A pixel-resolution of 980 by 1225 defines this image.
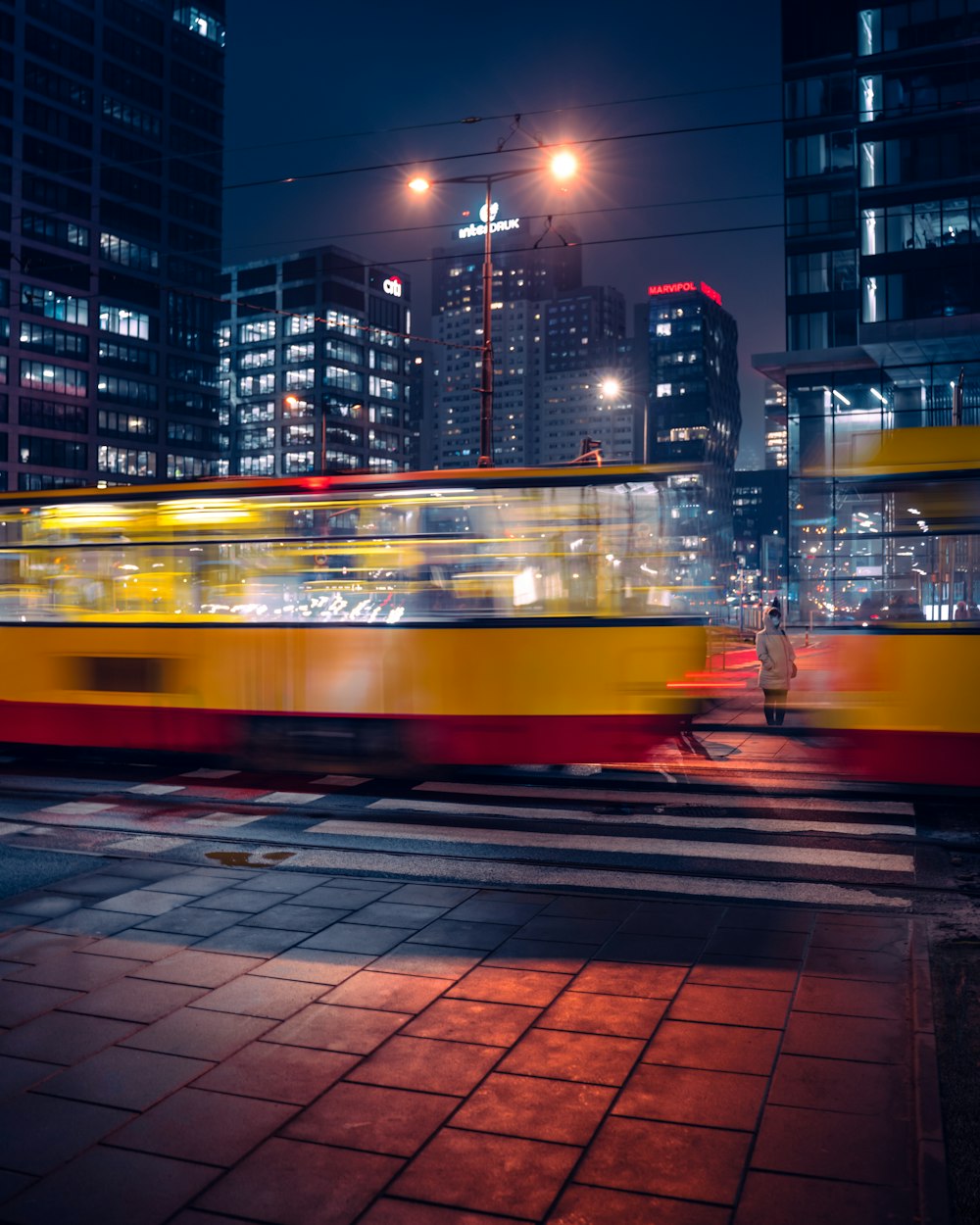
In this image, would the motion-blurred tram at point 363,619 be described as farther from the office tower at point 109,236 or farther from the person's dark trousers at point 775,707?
the office tower at point 109,236

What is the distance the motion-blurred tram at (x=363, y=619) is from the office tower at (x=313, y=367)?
107143 mm

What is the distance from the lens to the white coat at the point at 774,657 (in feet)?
50.7

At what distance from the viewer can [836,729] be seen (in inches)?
378

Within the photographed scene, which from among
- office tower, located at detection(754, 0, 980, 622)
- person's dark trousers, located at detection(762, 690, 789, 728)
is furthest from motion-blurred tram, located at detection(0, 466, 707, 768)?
office tower, located at detection(754, 0, 980, 622)

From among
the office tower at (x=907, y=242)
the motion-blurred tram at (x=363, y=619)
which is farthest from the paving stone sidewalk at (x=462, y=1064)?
the office tower at (x=907, y=242)

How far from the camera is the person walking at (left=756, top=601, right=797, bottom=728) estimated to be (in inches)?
608

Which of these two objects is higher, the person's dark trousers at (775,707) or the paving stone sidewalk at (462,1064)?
the person's dark trousers at (775,707)

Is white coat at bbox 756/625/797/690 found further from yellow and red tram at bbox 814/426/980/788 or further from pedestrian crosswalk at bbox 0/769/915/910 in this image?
yellow and red tram at bbox 814/426/980/788

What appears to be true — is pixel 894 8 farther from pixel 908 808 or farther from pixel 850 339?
pixel 908 808

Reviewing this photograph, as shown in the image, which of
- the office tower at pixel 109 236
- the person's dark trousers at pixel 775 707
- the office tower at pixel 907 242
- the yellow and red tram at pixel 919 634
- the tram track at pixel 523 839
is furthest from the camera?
the office tower at pixel 109 236

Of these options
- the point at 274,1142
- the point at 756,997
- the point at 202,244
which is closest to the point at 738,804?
the point at 756,997

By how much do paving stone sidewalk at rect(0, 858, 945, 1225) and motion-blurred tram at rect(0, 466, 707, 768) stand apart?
368 cm

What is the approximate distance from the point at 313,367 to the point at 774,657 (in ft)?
366

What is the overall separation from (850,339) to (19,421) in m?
55.6
